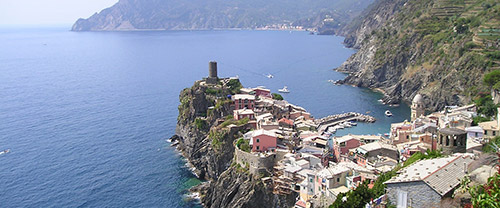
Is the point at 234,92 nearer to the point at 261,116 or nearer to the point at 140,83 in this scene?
the point at 261,116

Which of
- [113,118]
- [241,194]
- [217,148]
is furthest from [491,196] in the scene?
[113,118]

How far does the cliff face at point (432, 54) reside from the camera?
84125 mm

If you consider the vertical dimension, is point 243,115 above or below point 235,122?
above

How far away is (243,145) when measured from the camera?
4978cm

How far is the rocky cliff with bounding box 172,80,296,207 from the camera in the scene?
45.5 meters

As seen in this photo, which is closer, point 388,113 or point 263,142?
point 263,142

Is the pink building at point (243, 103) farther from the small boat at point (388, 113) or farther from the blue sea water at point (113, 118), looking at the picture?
the small boat at point (388, 113)

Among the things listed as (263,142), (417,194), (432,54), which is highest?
(432,54)

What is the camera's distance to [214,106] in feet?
219

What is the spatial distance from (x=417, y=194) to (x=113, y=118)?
68169mm

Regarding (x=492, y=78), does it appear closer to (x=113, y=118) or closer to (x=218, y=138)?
(x=218, y=138)

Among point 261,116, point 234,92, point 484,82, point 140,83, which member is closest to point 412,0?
point 484,82

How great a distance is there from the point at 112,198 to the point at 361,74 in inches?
3074

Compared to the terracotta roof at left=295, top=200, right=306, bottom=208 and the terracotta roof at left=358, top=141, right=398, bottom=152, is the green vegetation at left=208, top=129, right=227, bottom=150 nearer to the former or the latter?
the terracotta roof at left=358, top=141, right=398, bottom=152
